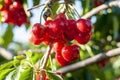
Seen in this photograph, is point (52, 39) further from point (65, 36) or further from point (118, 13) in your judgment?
point (118, 13)

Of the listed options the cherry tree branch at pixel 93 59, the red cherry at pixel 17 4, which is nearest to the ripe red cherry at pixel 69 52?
the cherry tree branch at pixel 93 59

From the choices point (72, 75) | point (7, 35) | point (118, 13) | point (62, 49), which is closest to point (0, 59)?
point (7, 35)

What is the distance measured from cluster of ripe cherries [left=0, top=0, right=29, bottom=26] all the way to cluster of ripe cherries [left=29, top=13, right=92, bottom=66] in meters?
0.71

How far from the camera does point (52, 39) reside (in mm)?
1337

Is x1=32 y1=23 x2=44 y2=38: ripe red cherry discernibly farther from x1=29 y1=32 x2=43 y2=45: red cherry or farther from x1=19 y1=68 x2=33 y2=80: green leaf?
x1=19 y1=68 x2=33 y2=80: green leaf

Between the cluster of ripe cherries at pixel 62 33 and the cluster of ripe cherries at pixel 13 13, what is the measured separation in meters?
0.71

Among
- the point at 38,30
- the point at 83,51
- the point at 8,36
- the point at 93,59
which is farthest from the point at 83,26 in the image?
the point at 8,36

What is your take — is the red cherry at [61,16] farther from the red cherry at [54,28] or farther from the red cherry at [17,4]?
the red cherry at [17,4]

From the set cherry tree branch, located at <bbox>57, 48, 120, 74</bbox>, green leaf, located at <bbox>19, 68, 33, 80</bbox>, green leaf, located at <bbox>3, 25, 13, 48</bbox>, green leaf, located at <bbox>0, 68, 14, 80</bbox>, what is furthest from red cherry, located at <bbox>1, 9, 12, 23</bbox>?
green leaf, located at <bbox>3, 25, 13, 48</bbox>

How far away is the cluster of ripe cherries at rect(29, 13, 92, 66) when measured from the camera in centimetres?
133

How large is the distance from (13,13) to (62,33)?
82cm

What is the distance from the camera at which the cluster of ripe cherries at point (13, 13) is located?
2072mm

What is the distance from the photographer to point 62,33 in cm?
134

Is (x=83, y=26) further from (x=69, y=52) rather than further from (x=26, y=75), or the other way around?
Result: (x=26, y=75)
